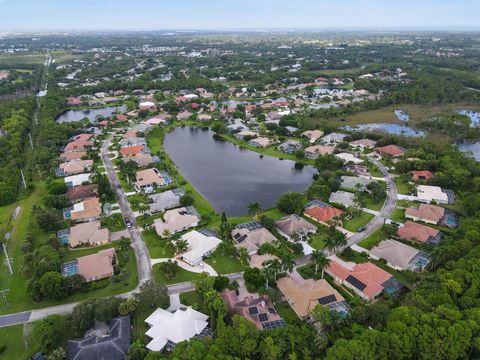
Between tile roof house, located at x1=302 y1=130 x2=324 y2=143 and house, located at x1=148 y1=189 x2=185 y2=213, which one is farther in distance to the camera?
tile roof house, located at x1=302 y1=130 x2=324 y2=143

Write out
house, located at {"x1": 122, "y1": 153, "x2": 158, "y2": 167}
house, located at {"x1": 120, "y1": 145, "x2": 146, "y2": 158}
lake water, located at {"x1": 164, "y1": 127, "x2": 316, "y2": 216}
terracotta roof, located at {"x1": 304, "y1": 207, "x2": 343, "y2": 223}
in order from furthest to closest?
house, located at {"x1": 120, "y1": 145, "x2": 146, "y2": 158}
house, located at {"x1": 122, "y1": 153, "x2": 158, "y2": 167}
lake water, located at {"x1": 164, "y1": 127, "x2": 316, "y2": 216}
terracotta roof, located at {"x1": 304, "y1": 207, "x2": 343, "y2": 223}

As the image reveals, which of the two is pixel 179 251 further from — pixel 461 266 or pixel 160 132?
pixel 160 132

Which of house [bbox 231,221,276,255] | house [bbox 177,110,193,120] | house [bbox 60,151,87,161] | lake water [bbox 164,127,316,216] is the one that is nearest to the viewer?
house [bbox 231,221,276,255]

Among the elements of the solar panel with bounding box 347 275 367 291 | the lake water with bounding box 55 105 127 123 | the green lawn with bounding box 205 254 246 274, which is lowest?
the green lawn with bounding box 205 254 246 274

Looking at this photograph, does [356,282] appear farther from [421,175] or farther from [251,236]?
[421,175]

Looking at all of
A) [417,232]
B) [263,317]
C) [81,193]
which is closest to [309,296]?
[263,317]

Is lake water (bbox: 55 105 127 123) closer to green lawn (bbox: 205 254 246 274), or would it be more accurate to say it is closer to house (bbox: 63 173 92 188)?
house (bbox: 63 173 92 188)

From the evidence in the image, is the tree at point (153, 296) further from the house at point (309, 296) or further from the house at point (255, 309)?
the house at point (309, 296)

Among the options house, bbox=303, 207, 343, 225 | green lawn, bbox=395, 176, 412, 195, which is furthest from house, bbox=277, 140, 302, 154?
house, bbox=303, 207, 343, 225

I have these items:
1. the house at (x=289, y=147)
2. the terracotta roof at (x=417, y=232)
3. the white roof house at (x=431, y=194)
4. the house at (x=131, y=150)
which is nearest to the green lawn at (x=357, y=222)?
the terracotta roof at (x=417, y=232)
